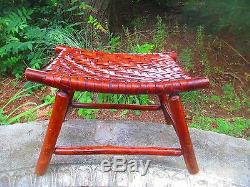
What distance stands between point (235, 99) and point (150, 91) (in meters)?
1.92

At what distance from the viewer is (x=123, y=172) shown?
1934 mm

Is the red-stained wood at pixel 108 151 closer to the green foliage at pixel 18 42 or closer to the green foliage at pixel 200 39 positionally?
the green foliage at pixel 18 42

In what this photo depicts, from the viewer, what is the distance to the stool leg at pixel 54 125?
1.65 meters

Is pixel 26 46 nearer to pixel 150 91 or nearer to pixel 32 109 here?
pixel 32 109

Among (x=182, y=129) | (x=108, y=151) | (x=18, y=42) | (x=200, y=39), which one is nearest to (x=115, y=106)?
(x=108, y=151)

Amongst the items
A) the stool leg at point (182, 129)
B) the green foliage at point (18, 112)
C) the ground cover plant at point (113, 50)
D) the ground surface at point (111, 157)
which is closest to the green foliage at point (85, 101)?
the ground cover plant at point (113, 50)

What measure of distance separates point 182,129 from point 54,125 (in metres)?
0.59

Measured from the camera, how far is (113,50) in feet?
11.2

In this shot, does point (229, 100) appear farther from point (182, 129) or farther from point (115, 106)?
point (182, 129)

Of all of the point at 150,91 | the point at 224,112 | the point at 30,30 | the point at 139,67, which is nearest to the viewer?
the point at 150,91

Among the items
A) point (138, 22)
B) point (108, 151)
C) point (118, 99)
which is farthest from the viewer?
point (138, 22)

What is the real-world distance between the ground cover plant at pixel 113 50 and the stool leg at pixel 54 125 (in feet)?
3.79

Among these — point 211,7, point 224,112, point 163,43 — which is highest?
point 211,7

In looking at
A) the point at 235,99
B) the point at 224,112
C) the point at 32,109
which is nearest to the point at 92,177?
the point at 32,109
